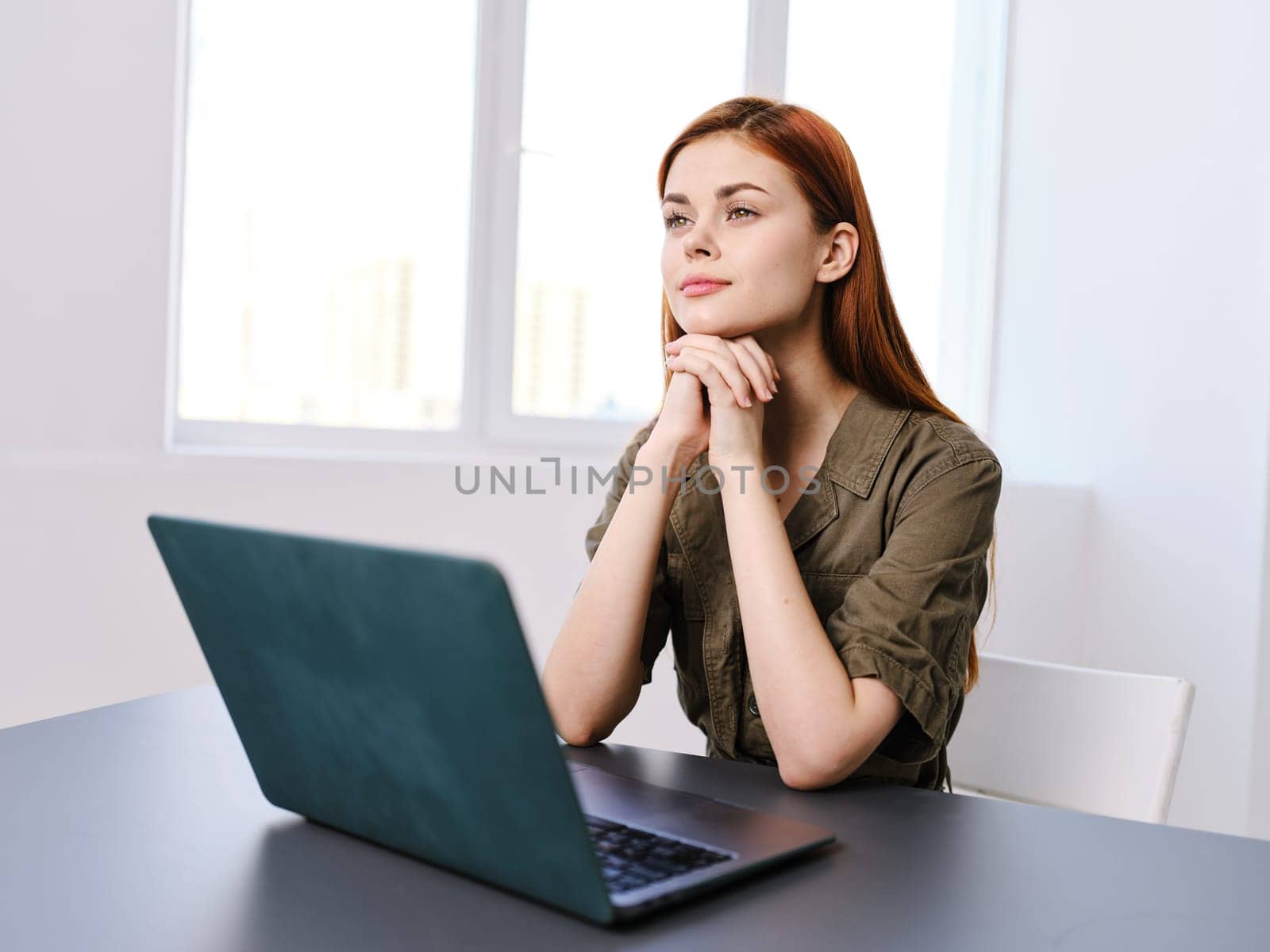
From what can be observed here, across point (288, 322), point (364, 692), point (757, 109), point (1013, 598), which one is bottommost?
point (1013, 598)

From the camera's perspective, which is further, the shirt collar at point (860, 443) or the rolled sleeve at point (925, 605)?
the shirt collar at point (860, 443)

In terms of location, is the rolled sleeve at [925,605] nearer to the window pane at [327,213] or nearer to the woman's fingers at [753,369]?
the woman's fingers at [753,369]

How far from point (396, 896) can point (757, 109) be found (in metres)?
0.99

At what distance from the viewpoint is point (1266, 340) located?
2.70 metres

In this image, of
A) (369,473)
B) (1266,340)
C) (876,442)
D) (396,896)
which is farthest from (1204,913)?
(1266,340)

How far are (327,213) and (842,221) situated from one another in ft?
4.37

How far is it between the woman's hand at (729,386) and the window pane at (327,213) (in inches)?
47.2

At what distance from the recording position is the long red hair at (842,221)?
4.35ft

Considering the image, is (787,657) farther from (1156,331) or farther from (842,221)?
(1156,331)

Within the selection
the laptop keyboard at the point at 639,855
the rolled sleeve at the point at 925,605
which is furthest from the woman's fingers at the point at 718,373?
the laptop keyboard at the point at 639,855

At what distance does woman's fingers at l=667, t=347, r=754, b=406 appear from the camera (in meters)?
1.26

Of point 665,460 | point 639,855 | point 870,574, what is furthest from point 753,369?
point 639,855

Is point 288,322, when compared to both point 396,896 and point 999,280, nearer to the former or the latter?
point 396,896

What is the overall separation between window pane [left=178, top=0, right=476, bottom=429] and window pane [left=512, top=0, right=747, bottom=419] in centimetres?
17
